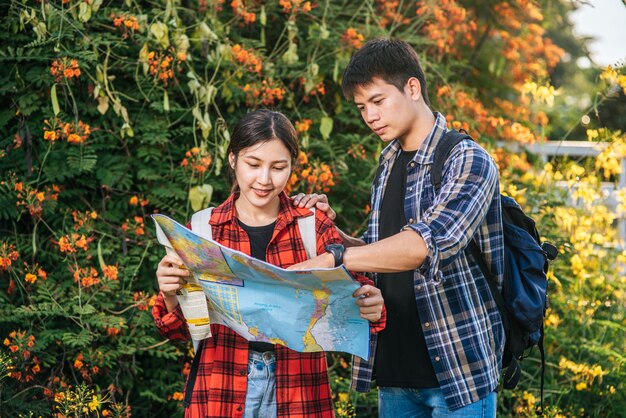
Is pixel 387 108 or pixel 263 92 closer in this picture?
pixel 387 108

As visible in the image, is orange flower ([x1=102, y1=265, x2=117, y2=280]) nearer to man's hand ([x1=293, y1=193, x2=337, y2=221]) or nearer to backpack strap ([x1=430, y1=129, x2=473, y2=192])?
man's hand ([x1=293, y1=193, x2=337, y2=221])

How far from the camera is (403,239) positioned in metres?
2.14

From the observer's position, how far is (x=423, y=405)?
2.53 metres

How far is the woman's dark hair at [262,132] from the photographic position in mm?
2547

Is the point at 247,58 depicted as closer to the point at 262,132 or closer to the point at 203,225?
the point at 262,132

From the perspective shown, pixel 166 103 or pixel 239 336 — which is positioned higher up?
pixel 166 103

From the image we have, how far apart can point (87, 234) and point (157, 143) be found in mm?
652

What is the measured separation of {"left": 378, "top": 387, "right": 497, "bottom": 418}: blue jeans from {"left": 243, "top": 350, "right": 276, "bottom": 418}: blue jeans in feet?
1.35

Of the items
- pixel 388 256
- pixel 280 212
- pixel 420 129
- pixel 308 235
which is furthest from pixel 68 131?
pixel 388 256

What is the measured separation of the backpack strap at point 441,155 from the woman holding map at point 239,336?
0.40 metres

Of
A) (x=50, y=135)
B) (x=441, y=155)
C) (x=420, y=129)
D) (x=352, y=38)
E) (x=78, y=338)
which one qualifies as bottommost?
(x=78, y=338)

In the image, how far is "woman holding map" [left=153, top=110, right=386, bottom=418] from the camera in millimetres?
2387

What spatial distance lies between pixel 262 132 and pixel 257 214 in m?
0.29

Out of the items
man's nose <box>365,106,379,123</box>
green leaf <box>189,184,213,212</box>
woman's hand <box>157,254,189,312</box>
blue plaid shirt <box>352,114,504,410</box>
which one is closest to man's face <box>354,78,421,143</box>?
man's nose <box>365,106,379,123</box>
